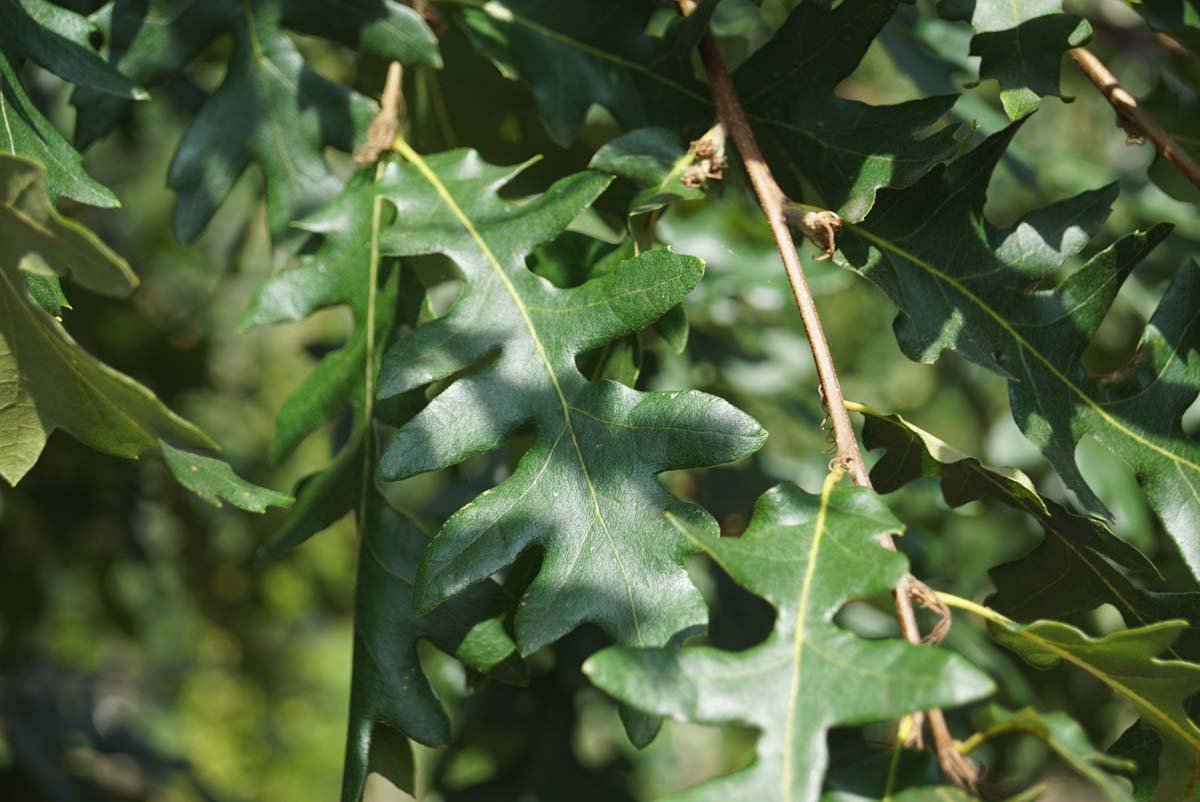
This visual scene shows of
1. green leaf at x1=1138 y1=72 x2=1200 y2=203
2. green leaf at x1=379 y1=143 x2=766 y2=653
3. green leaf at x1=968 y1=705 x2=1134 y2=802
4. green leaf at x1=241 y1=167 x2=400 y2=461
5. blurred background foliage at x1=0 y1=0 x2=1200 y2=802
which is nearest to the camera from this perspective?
green leaf at x1=968 y1=705 x2=1134 y2=802

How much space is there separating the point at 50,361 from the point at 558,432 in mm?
428

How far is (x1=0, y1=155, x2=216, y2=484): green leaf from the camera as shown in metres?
0.78

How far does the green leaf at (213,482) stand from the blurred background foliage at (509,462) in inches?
11.6

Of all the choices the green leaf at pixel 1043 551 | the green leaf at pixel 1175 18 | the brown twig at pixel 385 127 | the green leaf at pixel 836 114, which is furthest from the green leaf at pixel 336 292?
the green leaf at pixel 1175 18

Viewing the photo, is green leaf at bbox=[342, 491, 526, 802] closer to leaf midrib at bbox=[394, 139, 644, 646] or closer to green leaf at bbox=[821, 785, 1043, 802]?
leaf midrib at bbox=[394, 139, 644, 646]

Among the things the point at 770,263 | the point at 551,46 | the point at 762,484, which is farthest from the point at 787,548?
the point at 770,263

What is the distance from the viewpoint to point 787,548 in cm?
87

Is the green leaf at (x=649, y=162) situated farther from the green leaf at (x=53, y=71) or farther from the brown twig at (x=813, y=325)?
the green leaf at (x=53, y=71)

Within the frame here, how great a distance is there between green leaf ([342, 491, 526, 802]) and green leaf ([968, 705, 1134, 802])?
44 centimetres

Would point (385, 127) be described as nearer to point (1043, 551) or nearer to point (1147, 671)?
point (1043, 551)

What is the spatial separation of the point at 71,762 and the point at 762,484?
1.71m

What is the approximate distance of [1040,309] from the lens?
1088 millimetres

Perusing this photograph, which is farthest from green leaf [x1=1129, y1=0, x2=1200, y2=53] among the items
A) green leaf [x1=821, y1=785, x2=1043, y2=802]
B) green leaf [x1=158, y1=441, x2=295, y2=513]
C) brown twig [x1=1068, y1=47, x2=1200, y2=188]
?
green leaf [x1=158, y1=441, x2=295, y2=513]

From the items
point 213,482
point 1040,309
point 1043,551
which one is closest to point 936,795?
point 1043,551
